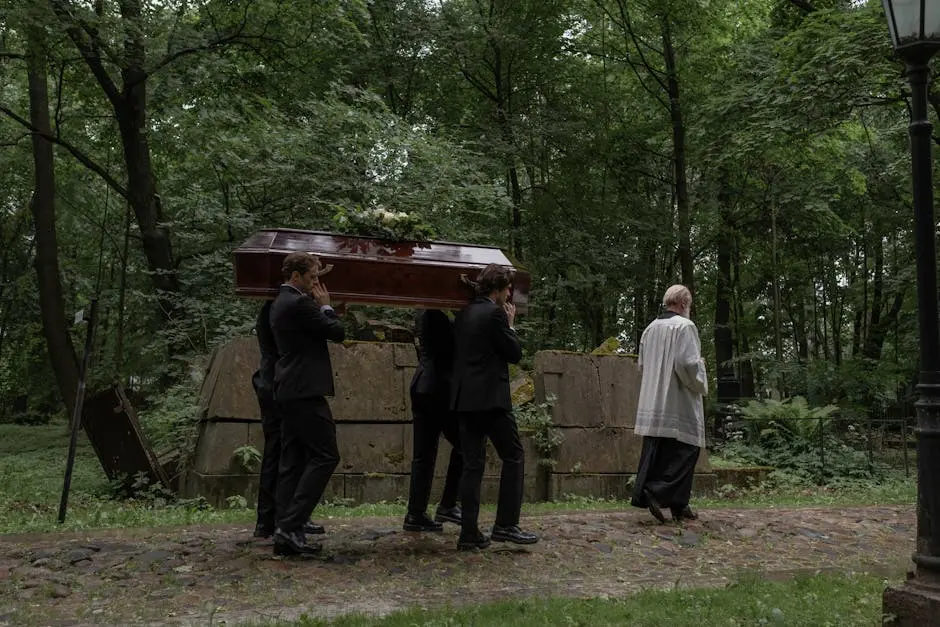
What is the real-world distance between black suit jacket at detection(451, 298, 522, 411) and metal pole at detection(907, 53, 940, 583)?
275cm

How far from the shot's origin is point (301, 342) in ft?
20.4

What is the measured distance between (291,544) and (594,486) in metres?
5.45

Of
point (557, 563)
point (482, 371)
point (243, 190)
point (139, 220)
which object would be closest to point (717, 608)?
point (557, 563)

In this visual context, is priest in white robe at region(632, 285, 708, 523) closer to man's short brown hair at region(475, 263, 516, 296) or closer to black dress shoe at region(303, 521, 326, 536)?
man's short brown hair at region(475, 263, 516, 296)

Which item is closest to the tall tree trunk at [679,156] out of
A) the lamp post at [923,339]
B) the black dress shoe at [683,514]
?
the black dress shoe at [683,514]

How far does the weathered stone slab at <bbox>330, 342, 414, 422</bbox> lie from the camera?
10.3 meters

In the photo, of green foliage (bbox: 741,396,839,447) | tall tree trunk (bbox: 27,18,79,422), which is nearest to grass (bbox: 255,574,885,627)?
green foliage (bbox: 741,396,839,447)

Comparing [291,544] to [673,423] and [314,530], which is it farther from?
[673,423]

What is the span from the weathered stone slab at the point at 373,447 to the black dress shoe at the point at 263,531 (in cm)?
317

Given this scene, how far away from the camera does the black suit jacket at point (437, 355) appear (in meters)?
7.02

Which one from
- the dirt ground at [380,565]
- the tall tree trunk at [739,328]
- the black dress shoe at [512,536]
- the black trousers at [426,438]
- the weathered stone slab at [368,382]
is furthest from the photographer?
the tall tree trunk at [739,328]

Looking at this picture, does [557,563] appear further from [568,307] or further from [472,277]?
[568,307]

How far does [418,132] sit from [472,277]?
822 cm

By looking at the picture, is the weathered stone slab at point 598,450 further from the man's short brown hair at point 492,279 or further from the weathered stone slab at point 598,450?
the man's short brown hair at point 492,279
